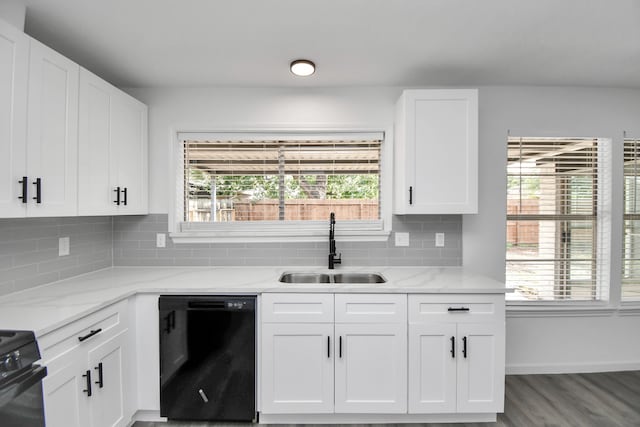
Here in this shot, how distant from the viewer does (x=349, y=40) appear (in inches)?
79.4

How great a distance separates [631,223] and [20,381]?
4.12m

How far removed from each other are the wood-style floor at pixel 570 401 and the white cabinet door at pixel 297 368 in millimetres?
352

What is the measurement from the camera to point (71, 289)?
2020 mm

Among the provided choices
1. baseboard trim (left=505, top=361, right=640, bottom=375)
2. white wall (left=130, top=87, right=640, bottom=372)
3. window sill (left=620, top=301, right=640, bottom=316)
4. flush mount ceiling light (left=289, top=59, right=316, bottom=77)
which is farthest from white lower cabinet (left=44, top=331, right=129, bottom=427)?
window sill (left=620, top=301, right=640, bottom=316)

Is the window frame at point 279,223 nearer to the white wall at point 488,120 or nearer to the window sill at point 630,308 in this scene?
the white wall at point 488,120

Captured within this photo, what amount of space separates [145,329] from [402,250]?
195cm

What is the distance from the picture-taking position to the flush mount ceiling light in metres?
2.27

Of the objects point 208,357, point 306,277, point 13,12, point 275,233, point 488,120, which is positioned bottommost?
point 208,357

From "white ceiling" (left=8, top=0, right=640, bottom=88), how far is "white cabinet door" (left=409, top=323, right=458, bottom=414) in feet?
5.99

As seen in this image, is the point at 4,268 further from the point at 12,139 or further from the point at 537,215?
the point at 537,215

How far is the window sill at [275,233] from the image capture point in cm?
274

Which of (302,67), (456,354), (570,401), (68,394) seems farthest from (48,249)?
(570,401)

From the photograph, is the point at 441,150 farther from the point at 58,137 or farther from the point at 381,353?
the point at 58,137

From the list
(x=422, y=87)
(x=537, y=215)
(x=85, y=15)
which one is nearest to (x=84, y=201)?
(x=85, y=15)
